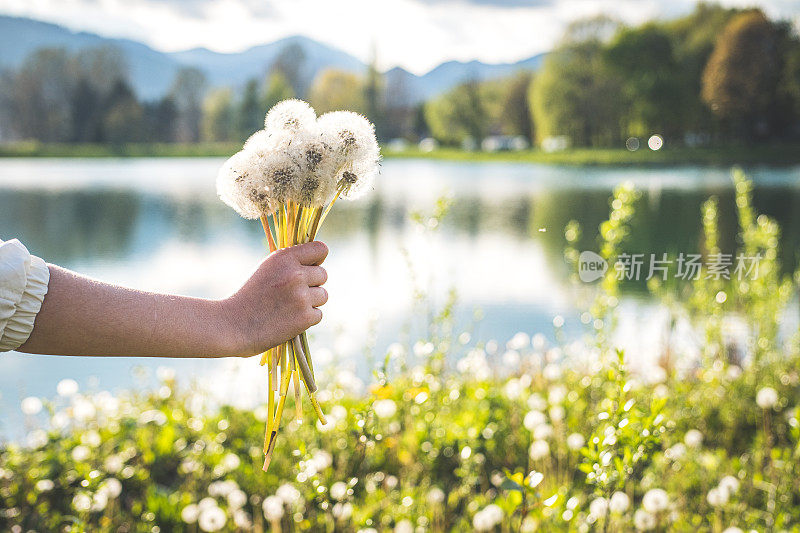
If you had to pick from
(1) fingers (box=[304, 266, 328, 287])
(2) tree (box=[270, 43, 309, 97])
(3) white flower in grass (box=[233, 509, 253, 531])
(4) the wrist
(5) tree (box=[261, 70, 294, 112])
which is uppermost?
(2) tree (box=[270, 43, 309, 97])

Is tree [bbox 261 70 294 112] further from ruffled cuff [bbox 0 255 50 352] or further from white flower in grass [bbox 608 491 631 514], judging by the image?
ruffled cuff [bbox 0 255 50 352]

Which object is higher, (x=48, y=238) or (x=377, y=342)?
(x=48, y=238)

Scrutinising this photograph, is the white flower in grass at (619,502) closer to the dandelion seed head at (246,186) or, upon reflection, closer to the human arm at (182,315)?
the human arm at (182,315)

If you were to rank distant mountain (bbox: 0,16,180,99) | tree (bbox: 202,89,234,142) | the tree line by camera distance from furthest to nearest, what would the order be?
distant mountain (bbox: 0,16,180,99) → tree (bbox: 202,89,234,142) → the tree line

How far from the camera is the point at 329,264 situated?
348 inches

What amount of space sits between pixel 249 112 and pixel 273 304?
2712 centimetres

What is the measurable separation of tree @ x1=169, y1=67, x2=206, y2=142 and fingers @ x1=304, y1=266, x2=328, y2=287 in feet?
93.8

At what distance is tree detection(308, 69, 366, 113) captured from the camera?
20.1 meters

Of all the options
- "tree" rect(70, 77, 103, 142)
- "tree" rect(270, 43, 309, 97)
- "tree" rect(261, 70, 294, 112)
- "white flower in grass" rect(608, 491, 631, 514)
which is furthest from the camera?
"tree" rect(70, 77, 103, 142)

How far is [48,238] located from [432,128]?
67.4ft

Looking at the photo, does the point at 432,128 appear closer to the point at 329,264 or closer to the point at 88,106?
the point at 88,106

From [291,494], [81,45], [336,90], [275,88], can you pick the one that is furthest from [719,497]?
[81,45]

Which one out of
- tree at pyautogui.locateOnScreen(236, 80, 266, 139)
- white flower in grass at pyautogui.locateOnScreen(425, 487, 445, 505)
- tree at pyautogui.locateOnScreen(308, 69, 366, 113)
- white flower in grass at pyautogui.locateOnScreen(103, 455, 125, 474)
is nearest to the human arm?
white flower in grass at pyautogui.locateOnScreen(425, 487, 445, 505)

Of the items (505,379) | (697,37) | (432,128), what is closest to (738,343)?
(505,379)
